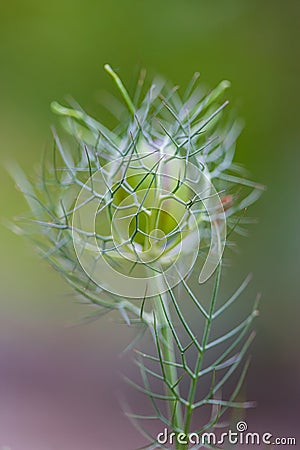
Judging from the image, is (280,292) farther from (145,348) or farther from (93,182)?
(93,182)

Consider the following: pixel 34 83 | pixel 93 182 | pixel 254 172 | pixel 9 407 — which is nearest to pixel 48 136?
pixel 34 83

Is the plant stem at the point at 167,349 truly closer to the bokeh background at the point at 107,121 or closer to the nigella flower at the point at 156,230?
the nigella flower at the point at 156,230

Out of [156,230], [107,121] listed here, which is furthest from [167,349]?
[107,121]

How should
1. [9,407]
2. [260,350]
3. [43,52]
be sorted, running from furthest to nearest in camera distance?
[43,52] < [9,407] < [260,350]

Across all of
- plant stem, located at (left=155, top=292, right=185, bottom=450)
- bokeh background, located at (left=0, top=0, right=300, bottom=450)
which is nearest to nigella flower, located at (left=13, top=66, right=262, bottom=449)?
plant stem, located at (left=155, top=292, right=185, bottom=450)

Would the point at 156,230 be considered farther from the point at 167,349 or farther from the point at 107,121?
the point at 107,121

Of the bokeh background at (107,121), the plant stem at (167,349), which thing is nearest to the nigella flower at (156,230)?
the plant stem at (167,349)

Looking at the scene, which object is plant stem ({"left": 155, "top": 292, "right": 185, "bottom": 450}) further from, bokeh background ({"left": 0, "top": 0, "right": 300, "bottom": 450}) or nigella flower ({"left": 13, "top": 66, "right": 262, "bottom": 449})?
bokeh background ({"left": 0, "top": 0, "right": 300, "bottom": 450})

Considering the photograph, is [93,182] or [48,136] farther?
[48,136]

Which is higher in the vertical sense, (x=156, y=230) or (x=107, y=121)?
(x=107, y=121)
